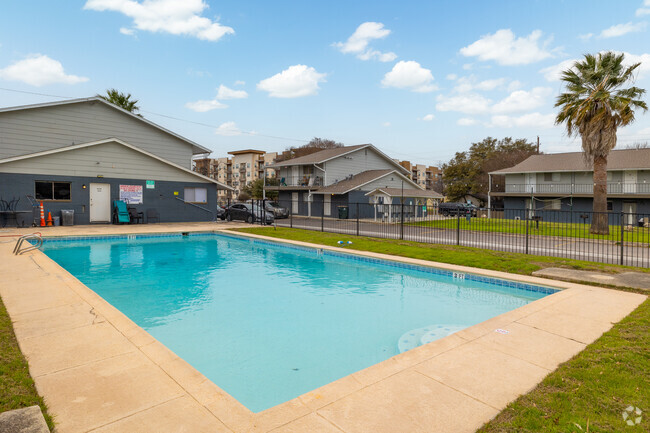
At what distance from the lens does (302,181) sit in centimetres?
3766

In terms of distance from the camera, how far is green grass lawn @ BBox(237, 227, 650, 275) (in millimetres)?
9617

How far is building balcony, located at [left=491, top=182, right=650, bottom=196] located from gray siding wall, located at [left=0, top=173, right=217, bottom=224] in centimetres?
2902

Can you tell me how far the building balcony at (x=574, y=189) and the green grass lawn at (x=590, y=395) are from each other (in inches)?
1314

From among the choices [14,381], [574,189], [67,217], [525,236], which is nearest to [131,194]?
[67,217]

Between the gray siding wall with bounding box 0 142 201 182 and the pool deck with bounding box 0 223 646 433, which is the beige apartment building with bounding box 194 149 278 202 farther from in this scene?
the pool deck with bounding box 0 223 646 433

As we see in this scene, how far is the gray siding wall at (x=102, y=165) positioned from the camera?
18884mm

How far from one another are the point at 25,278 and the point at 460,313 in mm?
9076

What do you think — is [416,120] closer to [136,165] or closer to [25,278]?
[136,165]

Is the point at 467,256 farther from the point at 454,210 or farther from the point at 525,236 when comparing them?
the point at 454,210

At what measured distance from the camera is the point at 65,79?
33.7 metres

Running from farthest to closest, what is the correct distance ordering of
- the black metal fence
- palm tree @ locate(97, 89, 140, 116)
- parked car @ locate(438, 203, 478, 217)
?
palm tree @ locate(97, 89, 140, 116) → parked car @ locate(438, 203, 478, 217) → the black metal fence

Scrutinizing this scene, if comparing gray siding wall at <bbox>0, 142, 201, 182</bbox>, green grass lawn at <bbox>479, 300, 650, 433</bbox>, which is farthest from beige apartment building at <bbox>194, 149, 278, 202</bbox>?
green grass lawn at <bbox>479, 300, 650, 433</bbox>

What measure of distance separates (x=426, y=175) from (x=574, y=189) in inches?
3202

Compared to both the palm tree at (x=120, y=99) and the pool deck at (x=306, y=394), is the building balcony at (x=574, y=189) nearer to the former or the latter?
the pool deck at (x=306, y=394)
